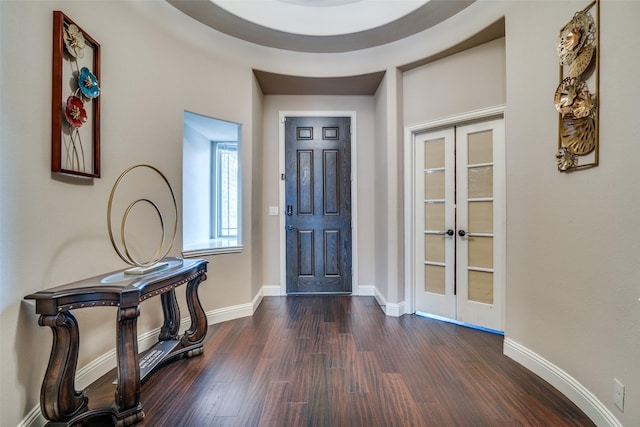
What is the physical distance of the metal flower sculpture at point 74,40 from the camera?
164 centimetres

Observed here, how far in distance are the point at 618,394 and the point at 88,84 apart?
11.1ft

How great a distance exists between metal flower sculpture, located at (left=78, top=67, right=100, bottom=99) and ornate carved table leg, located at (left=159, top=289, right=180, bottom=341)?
1492mm

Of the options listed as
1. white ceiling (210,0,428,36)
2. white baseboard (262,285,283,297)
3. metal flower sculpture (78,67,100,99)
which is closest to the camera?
metal flower sculpture (78,67,100,99)

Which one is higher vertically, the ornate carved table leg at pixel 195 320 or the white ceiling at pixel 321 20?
the white ceiling at pixel 321 20

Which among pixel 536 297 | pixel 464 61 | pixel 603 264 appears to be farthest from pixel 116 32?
pixel 536 297

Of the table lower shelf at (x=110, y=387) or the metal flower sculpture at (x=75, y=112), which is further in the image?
the metal flower sculpture at (x=75, y=112)

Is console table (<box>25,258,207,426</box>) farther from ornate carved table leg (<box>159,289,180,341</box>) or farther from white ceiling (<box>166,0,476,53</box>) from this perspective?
white ceiling (<box>166,0,476,53</box>)

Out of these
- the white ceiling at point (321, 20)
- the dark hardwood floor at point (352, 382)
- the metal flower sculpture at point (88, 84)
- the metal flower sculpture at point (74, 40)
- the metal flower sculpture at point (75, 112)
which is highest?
the white ceiling at point (321, 20)

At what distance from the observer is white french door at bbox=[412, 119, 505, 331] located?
2.63 m

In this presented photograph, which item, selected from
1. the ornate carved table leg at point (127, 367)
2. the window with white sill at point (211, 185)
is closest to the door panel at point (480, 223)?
the window with white sill at point (211, 185)

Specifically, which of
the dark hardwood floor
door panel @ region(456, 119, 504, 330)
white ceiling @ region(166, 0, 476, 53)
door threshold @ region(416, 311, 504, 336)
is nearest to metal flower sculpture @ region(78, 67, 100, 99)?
white ceiling @ region(166, 0, 476, 53)

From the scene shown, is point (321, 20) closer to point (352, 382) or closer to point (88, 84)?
point (88, 84)

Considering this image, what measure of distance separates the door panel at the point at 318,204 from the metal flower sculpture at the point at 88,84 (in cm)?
227

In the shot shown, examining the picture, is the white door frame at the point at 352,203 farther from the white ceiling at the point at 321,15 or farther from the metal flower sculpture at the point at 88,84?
the metal flower sculpture at the point at 88,84
